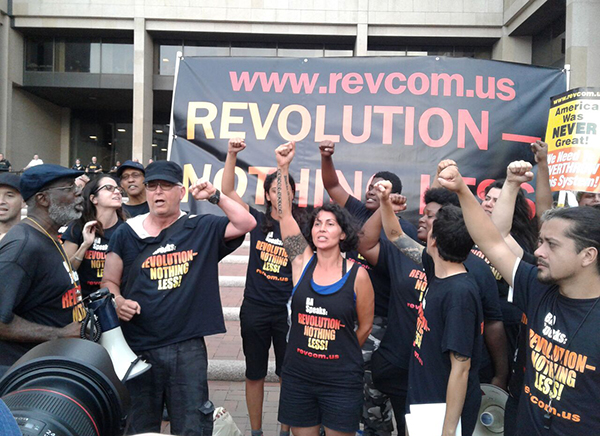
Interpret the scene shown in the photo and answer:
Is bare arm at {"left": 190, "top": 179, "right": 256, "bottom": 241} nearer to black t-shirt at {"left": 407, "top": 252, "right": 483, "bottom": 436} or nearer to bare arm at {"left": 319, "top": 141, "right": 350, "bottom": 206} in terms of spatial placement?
bare arm at {"left": 319, "top": 141, "right": 350, "bottom": 206}

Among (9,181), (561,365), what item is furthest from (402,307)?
(9,181)

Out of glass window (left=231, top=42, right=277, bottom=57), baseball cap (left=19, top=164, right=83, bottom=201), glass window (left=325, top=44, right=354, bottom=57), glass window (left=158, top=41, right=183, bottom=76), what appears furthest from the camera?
glass window (left=158, top=41, right=183, bottom=76)

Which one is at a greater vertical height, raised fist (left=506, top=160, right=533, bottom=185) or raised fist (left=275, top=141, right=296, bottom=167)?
raised fist (left=275, top=141, right=296, bottom=167)

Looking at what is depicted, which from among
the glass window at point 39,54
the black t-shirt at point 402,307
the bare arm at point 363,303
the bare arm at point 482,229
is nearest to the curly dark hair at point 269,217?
the black t-shirt at point 402,307

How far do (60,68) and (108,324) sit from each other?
25.2 meters

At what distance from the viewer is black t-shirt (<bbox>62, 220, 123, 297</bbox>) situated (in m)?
3.72

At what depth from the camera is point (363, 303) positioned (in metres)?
2.79

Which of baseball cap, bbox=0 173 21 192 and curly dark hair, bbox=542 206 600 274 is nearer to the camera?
curly dark hair, bbox=542 206 600 274

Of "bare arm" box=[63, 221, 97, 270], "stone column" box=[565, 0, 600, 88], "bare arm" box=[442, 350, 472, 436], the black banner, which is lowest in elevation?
"bare arm" box=[442, 350, 472, 436]

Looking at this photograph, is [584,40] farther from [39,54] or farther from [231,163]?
[39,54]

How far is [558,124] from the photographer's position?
13.1 ft

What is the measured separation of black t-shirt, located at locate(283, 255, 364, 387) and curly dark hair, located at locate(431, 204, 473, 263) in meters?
0.59

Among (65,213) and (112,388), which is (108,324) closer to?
(65,213)

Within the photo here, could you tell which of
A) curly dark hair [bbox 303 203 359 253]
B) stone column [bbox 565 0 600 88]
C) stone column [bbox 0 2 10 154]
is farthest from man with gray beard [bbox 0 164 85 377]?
stone column [bbox 0 2 10 154]
